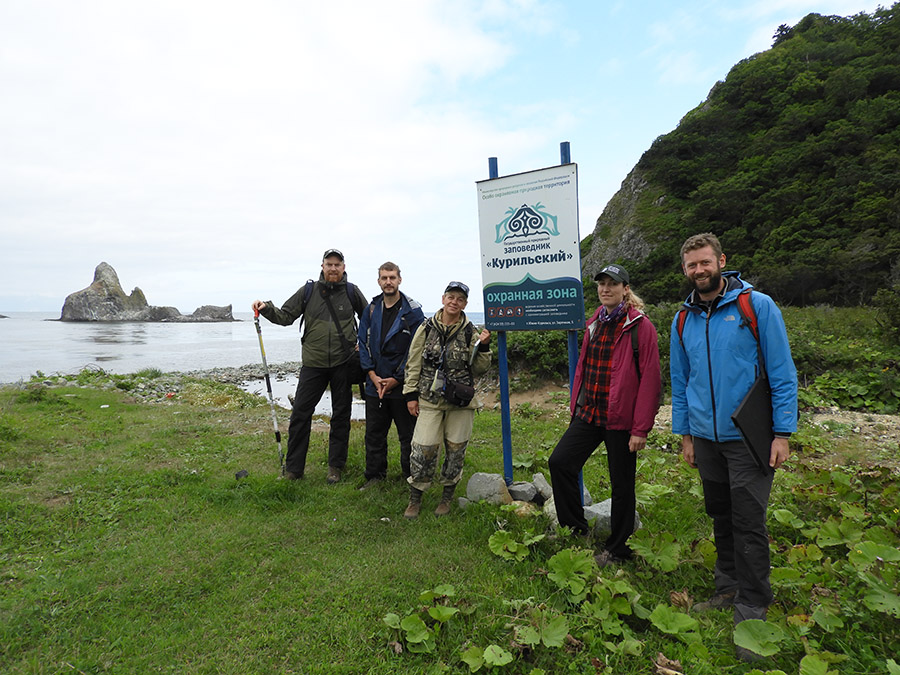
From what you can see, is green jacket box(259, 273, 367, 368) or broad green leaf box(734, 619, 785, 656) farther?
green jacket box(259, 273, 367, 368)

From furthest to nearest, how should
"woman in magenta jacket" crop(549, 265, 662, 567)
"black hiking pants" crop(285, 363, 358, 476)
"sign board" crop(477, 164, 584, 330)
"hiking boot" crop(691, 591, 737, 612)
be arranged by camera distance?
"black hiking pants" crop(285, 363, 358, 476) → "sign board" crop(477, 164, 584, 330) → "woman in magenta jacket" crop(549, 265, 662, 567) → "hiking boot" crop(691, 591, 737, 612)

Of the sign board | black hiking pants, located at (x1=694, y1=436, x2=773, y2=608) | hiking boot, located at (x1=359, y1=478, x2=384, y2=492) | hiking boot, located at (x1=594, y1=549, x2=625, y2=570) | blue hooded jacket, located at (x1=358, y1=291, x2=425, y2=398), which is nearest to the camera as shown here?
black hiking pants, located at (x1=694, y1=436, x2=773, y2=608)

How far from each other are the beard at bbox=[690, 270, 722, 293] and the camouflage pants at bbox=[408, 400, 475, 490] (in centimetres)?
243

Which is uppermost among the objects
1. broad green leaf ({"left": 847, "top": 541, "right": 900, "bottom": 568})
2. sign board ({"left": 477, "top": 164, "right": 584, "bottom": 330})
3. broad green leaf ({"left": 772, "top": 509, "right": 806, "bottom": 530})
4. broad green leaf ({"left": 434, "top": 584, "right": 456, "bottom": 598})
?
sign board ({"left": 477, "top": 164, "right": 584, "bottom": 330})

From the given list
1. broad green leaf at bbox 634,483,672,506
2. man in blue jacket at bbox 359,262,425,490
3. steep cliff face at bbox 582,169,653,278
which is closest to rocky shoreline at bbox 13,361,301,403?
man in blue jacket at bbox 359,262,425,490

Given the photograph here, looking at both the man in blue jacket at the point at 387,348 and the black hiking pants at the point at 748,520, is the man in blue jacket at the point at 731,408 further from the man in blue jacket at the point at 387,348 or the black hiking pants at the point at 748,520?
the man in blue jacket at the point at 387,348

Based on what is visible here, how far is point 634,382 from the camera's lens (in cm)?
337

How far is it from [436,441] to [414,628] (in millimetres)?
Result: 1890

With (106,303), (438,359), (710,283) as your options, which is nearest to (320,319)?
(438,359)

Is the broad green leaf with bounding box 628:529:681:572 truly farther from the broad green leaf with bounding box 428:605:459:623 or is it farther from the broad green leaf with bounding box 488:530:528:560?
the broad green leaf with bounding box 428:605:459:623

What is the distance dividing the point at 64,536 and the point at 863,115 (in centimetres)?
5120

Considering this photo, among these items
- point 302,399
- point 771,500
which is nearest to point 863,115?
point 771,500

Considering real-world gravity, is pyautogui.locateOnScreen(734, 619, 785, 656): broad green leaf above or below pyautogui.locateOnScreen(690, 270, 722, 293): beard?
below

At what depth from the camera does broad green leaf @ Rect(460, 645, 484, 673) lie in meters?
2.50
